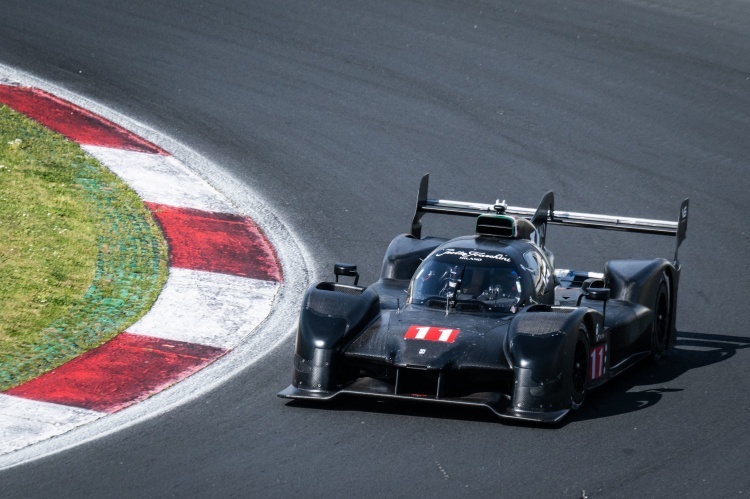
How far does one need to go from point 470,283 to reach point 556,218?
7.17 ft

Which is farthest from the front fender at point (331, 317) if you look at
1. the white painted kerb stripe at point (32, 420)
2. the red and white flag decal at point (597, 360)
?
the red and white flag decal at point (597, 360)

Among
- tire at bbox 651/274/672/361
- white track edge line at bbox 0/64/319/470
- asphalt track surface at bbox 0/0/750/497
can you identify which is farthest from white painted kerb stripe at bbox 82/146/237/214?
tire at bbox 651/274/672/361

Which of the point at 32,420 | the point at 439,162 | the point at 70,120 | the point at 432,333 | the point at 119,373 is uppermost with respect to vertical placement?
the point at 70,120

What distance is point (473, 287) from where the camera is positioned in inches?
379

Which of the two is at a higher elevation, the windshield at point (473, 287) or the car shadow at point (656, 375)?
the windshield at point (473, 287)

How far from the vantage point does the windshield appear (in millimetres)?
9531

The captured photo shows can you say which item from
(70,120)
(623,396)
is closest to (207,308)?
(623,396)

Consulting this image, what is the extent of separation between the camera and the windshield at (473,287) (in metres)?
9.53

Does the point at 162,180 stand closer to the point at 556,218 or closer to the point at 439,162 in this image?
the point at 439,162

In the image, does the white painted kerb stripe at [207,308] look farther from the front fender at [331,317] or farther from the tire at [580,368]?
the tire at [580,368]

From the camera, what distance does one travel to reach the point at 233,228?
12906 mm

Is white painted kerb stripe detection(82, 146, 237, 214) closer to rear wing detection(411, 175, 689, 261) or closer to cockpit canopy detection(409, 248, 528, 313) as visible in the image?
rear wing detection(411, 175, 689, 261)

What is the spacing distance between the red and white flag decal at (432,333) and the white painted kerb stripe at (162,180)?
15.8ft

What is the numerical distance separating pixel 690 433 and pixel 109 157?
8059mm
